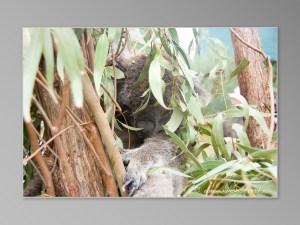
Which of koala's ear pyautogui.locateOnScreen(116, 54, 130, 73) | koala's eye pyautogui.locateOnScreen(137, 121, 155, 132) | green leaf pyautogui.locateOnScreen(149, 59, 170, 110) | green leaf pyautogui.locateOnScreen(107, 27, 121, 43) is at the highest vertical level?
green leaf pyautogui.locateOnScreen(107, 27, 121, 43)

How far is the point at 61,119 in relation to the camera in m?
2.55

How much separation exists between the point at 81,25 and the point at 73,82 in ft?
0.98

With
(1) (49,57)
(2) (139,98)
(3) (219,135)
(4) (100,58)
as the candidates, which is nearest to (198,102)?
(3) (219,135)

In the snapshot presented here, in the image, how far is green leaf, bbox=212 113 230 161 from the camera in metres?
2.57

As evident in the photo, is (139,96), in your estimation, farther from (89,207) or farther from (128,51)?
(89,207)

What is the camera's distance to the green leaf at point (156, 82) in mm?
2568

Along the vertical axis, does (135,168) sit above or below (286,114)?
below

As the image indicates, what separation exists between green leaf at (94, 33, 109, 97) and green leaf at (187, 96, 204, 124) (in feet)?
1.55

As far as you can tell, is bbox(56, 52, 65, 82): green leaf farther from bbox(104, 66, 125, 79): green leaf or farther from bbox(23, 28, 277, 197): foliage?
bbox(104, 66, 125, 79): green leaf

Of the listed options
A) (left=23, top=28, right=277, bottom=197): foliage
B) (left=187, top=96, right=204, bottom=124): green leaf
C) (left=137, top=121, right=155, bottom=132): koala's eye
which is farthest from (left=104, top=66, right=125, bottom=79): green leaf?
(left=187, top=96, right=204, bottom=124): green leaf

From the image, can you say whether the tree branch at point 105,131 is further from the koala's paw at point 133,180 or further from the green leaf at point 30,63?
the green leaf at point 30,63

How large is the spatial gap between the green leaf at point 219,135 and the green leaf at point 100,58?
0.62 m
